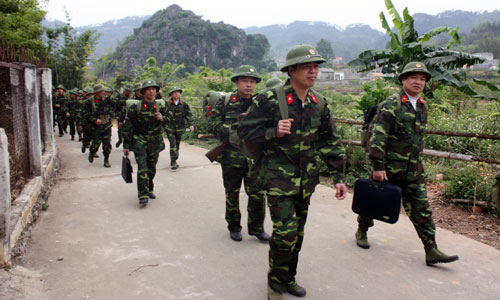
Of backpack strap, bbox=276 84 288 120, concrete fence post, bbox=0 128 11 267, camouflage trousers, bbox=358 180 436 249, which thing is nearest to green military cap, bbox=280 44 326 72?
backpack strap, bbox=276 84 288 120

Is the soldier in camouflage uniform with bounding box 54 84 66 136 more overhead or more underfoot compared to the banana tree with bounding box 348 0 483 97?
more underfoot

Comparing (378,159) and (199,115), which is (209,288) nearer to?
(378,159)

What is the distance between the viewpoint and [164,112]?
6.19 metres

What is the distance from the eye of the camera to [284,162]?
293 cm

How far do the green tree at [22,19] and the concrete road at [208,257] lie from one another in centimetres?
1300

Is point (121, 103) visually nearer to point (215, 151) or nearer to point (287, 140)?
point (215, 151)

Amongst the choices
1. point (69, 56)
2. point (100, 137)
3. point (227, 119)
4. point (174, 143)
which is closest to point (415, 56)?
point (174, 143)

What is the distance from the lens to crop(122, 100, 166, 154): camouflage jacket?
5.80m

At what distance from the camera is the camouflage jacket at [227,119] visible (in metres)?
4.18

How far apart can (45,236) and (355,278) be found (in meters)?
3.43

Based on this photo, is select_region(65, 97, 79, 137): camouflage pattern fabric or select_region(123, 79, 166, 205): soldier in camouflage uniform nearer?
select_region(123, 79, 166, 205): soldier in camouflage uniform

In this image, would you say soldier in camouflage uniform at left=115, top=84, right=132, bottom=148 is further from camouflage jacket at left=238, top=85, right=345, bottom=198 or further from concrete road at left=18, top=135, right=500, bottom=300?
camouflage jacket at left=238, top=85, right=345, bottom=198

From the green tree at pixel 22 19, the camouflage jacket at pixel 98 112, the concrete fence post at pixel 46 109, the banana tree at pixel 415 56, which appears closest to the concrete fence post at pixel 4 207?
the concrete fence post at pixel 46 109

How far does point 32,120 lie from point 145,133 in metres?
1.64
